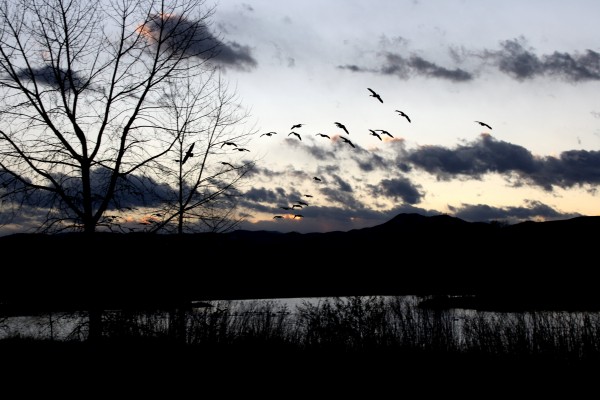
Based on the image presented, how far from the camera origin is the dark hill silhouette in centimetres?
1118

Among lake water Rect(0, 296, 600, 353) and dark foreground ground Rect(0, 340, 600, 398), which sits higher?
lake water Rect(0, 296, 600, 353)

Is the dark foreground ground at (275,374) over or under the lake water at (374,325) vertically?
under

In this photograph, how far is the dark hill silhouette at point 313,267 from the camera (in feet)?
36.7

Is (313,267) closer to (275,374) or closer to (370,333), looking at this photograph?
(370,333)

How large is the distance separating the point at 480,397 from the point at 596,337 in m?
4.50

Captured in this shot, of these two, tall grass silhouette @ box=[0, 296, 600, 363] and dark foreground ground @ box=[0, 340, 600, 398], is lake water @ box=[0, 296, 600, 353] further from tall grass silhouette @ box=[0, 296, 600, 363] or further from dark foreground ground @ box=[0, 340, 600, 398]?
dark foreground ground @ box=[0, 340, 600, 398]

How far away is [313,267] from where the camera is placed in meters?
117

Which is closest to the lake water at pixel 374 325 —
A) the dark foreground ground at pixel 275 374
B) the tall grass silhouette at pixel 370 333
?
the tall grass silhouette at pixel 370 333

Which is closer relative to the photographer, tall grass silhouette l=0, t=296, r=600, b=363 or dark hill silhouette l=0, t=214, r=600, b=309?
dark hill silhouette l=0, t=214, r=600, b=309

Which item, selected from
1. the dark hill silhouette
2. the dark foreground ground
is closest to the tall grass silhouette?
the dark foreground ground

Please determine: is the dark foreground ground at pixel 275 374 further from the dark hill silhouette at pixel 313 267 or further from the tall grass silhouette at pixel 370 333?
the dark hill silhouette at pixel 313 267

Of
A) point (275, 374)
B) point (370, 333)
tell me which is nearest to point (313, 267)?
point (370, 333)

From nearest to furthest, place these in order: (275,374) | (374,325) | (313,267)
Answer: (275,374) → (374,325) → (313,267)

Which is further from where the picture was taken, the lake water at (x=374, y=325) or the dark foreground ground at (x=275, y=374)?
the lake water at (x=374, y=325)
